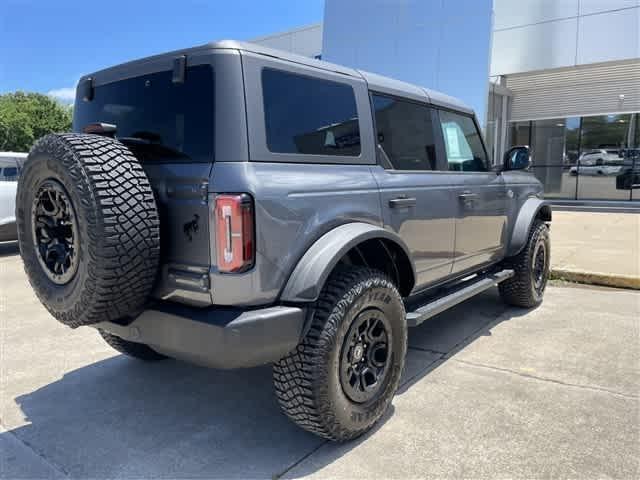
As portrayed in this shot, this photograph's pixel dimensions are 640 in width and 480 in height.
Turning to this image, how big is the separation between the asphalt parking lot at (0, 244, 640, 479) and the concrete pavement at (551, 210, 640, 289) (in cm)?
186

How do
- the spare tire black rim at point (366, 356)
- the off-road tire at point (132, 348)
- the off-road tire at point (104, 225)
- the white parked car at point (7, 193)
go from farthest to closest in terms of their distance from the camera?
the white parked car at point (7, 193) < the off-road tire at point (132, 348) < the spare tire black rim at point (366, 356) < the off-road tire at point (104, 225)

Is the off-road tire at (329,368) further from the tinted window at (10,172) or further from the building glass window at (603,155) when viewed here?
the building glass window at (603,155)

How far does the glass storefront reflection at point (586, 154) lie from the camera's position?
14523mm

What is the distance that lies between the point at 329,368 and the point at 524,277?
10.4ft

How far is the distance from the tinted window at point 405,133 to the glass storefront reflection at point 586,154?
13.4 m

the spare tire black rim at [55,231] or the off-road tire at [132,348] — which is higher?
the spare tire black rim at [55,231]

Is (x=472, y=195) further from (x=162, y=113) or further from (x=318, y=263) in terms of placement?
(x=162, y=113)

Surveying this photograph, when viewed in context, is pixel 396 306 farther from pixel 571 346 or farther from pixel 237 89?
pixel 571 346

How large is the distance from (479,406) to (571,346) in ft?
4.90

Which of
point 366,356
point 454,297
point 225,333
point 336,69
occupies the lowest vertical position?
point 366,356

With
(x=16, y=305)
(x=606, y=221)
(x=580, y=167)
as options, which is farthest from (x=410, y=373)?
(x=580, y=167)

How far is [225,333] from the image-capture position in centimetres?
220

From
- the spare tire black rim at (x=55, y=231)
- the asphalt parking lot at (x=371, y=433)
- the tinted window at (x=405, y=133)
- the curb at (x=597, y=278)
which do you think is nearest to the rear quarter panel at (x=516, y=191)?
the asphalt parking lot at (x=371, y=433)

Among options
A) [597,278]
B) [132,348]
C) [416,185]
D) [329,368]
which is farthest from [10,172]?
[597,278]
